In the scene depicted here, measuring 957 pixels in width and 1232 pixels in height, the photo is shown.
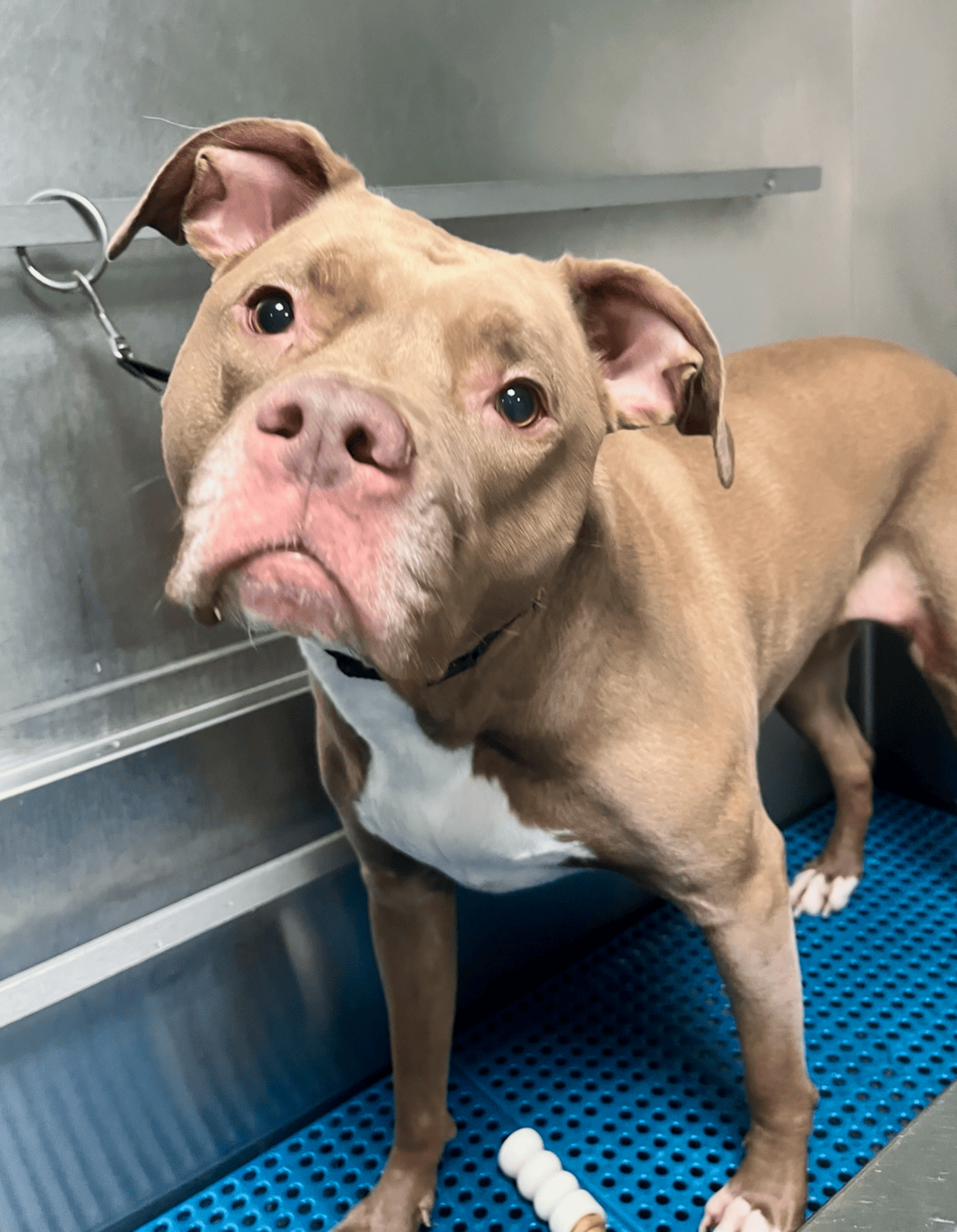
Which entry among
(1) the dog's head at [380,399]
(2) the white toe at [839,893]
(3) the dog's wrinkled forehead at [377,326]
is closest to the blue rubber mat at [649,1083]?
(2) the white toe at [839,893]

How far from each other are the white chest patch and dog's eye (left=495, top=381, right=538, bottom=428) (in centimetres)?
28

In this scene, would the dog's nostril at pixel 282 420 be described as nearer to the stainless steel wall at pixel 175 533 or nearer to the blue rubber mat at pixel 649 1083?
the stainless steel wall at pixel 175 533

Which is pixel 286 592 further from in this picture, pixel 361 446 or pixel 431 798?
pixel 431 798

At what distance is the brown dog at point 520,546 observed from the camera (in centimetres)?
73

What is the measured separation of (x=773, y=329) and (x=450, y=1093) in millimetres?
1281

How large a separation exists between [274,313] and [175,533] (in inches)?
21.2

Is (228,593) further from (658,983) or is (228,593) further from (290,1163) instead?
(658,983)

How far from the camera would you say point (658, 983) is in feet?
5.49

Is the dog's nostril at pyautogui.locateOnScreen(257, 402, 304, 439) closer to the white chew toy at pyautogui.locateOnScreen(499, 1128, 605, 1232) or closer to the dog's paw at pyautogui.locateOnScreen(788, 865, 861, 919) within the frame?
the white chew toy at pyautogui.locateOnScreen(499, 1128, 605, 1232)

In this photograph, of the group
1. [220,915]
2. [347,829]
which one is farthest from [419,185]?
[220,915]

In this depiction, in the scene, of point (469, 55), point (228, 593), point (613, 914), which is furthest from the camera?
point (613, 914)

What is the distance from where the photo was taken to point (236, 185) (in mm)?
983

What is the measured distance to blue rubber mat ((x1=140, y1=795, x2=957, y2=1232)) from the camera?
1.33m

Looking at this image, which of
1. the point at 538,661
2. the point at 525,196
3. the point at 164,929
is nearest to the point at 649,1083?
the point at 164,929
